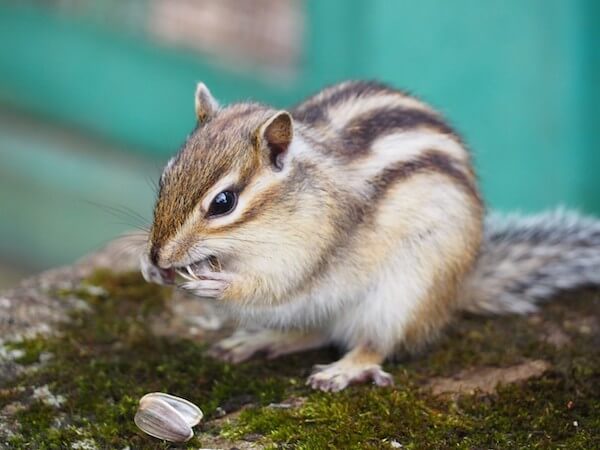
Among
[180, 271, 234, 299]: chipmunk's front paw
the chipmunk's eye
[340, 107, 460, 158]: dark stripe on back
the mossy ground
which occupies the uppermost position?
[340, 107, 460, 158]: dark stripe on back

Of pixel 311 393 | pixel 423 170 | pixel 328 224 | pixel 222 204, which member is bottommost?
pixel 311 393

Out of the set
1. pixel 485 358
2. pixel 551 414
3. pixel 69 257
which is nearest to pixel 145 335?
pixel 485 358

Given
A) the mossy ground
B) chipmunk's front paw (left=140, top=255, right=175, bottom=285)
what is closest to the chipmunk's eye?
chipmunk's front paw (left=140, top=255, right=175, bottom=285)

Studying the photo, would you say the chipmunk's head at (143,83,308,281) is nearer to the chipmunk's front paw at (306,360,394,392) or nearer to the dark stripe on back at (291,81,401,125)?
the dark stripe on back at (291,81,401,125)

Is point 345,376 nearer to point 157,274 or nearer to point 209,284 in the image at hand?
point 209,284

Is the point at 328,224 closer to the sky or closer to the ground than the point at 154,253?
closer to the sky

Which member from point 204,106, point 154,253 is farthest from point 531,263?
point 154,253

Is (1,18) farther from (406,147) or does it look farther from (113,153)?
(406,147)
